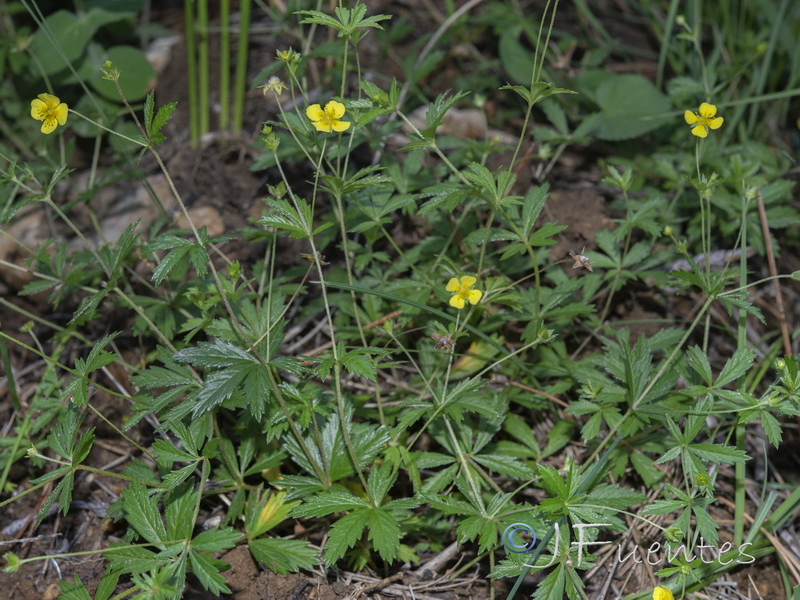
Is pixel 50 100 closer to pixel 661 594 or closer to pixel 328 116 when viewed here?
pixel 328 116

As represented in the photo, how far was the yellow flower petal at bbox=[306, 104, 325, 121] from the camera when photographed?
1988mm

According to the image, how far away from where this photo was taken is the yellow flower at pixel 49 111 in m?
2.02

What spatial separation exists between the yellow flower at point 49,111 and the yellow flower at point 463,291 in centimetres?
124

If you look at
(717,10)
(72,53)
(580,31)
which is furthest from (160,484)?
(717,10)

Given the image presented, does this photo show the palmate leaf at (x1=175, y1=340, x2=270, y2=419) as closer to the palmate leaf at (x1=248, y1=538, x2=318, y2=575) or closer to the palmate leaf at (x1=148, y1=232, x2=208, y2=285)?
the palmate leaf at (x1=148, y1=232, x2=208, y2=285)

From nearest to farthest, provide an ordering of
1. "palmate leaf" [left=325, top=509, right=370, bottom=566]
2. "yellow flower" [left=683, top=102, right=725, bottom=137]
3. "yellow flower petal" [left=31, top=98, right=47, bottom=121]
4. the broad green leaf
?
1. "palmate leaf" [left=325, top=509, right=370, bottom=566]
2. "yellow flower petal" [left=31, top=98, right=47, bottom=121]
3. "yellow flower" [left=683, top=102, right=725, bottom=137]
4. the broad green leaf

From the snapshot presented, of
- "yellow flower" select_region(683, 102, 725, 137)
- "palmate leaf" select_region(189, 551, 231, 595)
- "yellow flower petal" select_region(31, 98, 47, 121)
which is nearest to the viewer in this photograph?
"palmate leaf" select_region(189, 551, 231, 595)

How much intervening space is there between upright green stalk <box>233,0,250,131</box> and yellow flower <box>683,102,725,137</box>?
2.00 metres

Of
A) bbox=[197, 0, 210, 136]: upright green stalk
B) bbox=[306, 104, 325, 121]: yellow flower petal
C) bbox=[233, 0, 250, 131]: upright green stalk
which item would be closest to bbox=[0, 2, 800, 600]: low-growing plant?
bbox=[306, 104, 325, 121]: yellow flower petal

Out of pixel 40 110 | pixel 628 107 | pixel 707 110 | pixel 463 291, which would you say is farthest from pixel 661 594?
pixel 40 110

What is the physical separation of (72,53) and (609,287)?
8.75 ft

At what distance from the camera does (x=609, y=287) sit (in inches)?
105

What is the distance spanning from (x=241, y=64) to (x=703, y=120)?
206cm

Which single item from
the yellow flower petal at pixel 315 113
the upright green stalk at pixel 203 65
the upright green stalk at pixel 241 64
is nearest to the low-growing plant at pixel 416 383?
the yellow flower petal at pixel 315 113
